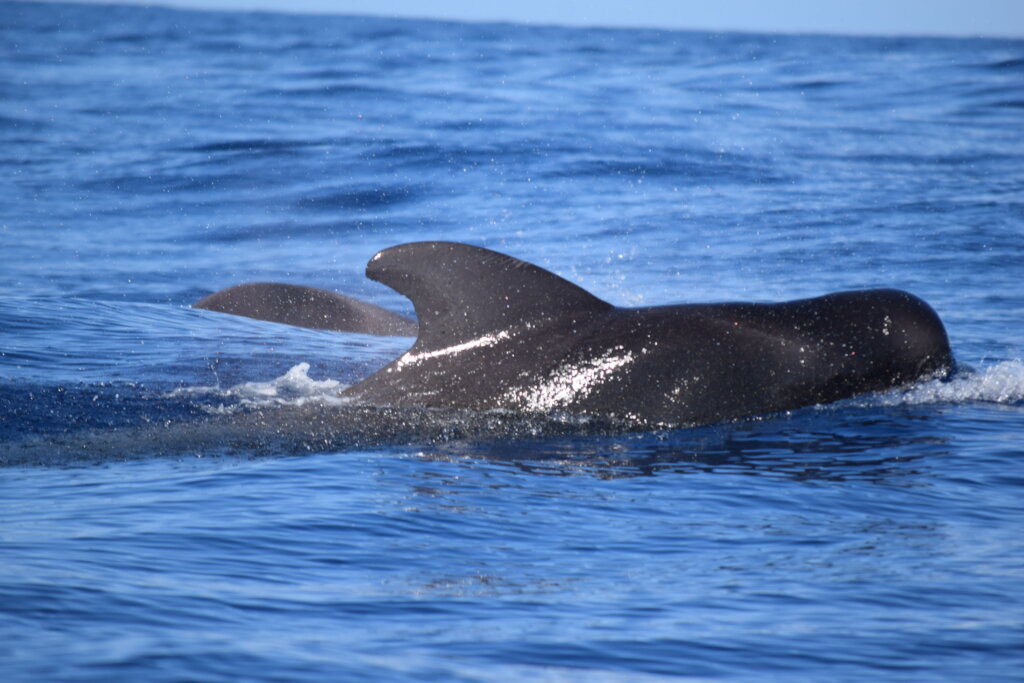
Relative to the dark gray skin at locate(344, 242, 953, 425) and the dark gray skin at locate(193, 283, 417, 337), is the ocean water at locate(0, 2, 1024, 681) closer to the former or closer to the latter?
the dark gray skin at locate(344, 242, 953, 425)

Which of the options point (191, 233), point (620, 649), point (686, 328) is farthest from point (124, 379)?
point (191, 233)

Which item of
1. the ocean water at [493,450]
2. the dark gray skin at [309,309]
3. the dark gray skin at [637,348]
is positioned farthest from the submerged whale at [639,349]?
the dark gray skin at [309,309]

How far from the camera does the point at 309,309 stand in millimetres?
15297

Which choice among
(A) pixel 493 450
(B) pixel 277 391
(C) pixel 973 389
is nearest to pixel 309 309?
(B) pixel 277 391

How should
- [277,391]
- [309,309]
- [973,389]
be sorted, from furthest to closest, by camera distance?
[309,309]
[973,389]
[277,391]

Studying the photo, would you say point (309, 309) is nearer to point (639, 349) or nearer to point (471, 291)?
point (471, 291)

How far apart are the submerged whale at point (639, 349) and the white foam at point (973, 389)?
0.37 metres

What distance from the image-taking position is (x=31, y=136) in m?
33.8

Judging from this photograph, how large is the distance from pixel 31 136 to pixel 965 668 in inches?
1274

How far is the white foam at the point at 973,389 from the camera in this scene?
10.2 metres

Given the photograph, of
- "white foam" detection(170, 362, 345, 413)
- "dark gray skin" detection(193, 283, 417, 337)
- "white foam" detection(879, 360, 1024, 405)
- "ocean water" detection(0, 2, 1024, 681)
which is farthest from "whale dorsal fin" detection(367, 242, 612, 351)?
"dark gray skin" detection(193, 283, 417, 337)

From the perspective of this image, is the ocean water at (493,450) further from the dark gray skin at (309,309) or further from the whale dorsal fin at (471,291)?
the whale dorsal fin at (471,291)

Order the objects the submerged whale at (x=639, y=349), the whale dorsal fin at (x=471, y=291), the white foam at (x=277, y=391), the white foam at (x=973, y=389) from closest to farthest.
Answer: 1. the whale dorsal fin at (x=471, y=291)
2. the submerged whale at (x=639, y=349)
3. the white foam at (x=973, y=389)
4. the white foam at (x=277, y=391)

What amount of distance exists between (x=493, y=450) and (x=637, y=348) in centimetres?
137
